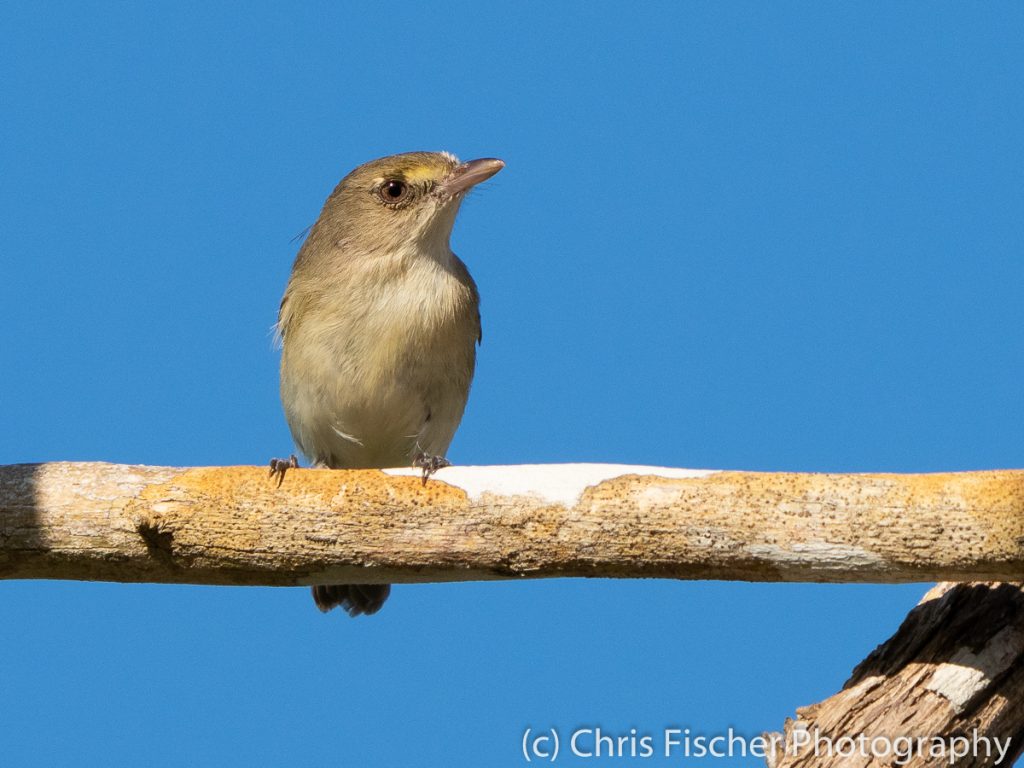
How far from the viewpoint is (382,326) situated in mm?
6910

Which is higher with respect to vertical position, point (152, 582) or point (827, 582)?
point (152, 582)

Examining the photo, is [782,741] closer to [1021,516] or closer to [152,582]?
[1021,516]

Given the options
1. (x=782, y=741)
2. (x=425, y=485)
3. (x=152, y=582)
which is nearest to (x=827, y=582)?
(x=782, y=741)

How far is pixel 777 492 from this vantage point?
5.21 m

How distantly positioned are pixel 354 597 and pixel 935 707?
3.31m

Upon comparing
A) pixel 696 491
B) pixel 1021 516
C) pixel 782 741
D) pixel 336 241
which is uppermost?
pixel 336 241

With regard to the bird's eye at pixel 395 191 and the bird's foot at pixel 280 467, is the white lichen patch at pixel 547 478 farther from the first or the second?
the bird's eye at pixel 395 191

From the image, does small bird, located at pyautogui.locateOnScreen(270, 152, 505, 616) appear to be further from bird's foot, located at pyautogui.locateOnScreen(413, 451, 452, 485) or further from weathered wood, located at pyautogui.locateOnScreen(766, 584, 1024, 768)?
weathered wood, located at pyautogui.locateOnScreen(766, 584, 1024, 768)

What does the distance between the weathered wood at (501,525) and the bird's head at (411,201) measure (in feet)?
6.37

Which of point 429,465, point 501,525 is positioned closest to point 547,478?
point 501,525

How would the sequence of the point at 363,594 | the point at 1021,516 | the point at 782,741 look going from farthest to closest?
the point at 363,594 < the point at 782,741 < the point at 1021,516

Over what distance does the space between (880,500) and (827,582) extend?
1.35ft

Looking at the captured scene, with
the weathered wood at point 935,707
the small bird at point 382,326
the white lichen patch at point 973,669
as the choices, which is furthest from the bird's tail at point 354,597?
the white lichen patch at point 973,669

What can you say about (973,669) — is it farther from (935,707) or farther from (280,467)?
(280,467)
